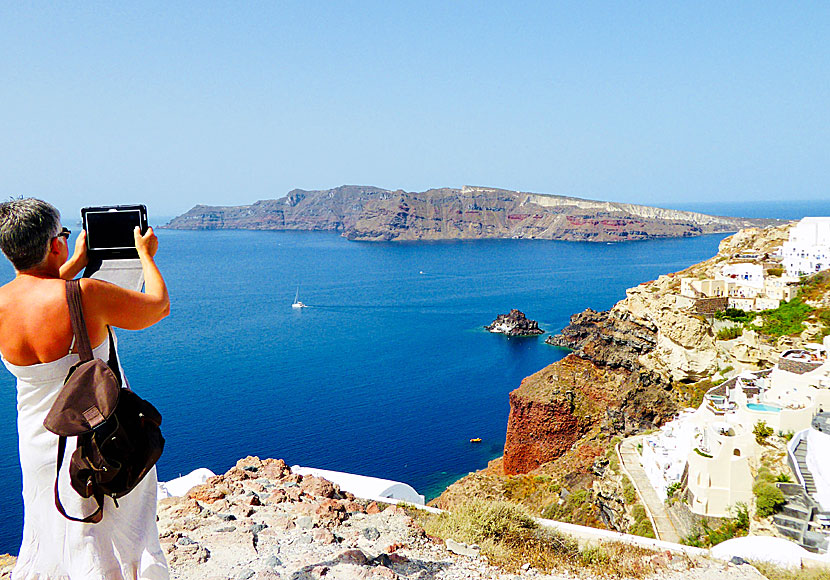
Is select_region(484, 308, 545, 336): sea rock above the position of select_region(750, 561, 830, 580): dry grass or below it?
below

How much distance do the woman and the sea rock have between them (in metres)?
Answer: 46.7

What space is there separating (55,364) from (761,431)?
12.7 metres

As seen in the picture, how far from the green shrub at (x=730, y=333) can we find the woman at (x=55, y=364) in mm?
20529

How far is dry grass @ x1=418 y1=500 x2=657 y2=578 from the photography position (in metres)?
4.64

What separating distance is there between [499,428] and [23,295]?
2897 cm

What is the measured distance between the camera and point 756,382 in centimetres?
1434

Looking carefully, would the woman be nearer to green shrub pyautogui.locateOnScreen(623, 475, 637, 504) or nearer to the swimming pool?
green shrub pyautogui.locateOnScreen(623, 475, 637, 504)

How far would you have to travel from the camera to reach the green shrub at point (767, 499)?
10078 mm

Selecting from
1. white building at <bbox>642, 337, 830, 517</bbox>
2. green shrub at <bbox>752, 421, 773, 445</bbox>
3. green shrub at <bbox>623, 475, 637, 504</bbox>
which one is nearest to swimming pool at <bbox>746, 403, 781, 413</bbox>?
white building at <bbox>642, 337, 830, 517</bbox>

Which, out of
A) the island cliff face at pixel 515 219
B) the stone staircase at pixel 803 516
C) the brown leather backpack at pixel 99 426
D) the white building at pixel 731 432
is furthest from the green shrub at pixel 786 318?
the island cliff face at pixel 515 219

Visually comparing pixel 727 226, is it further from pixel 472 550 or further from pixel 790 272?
pixel 472 550

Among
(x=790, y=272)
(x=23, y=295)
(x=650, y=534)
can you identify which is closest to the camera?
(x=23, y=295)

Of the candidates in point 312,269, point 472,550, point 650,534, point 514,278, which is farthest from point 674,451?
point 312,269

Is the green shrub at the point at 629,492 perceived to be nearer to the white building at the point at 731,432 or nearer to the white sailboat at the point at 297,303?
the white building at the point at 731,432
